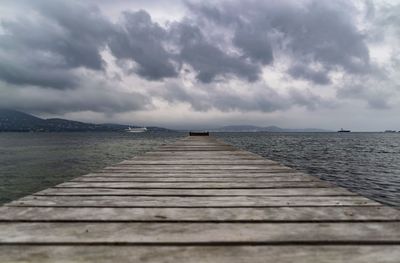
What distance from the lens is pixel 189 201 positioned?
3.41m

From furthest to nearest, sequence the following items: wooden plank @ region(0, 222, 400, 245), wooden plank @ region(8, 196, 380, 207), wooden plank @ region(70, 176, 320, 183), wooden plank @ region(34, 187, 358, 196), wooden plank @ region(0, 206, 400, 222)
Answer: wooden plank @ region(70, 176, 320, 183) < wooden plank @ region(34, 187, 358, 196) < wooden plank @ region(8, 196, 380, 207) < wooden plank @ region(0, 206, 400, 222) < wooden plank @ region(0, 222, 400, 245)

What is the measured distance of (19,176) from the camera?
19.1 metres

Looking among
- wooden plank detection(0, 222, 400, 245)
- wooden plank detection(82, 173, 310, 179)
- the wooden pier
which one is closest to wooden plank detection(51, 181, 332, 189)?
the wooden pier

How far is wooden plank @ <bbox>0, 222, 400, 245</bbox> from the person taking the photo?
2184mm

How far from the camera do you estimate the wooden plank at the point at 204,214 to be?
8.86 ft

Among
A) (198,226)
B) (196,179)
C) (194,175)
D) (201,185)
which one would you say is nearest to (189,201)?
(198,226)

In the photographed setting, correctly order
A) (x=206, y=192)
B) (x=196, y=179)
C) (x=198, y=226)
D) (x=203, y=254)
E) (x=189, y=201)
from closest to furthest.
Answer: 1. (x=203, y=254)
2. (x=198, y=226)
3. (x=189, y=201)
4. (x=206, y=192)
5. (x=196, y=179)

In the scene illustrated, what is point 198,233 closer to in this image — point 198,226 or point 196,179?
point 198,226

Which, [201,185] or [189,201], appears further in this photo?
[201,185]

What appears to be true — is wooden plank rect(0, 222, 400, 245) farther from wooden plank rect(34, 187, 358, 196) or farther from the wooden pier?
wooden plank rect(34, 187, 358, 196)

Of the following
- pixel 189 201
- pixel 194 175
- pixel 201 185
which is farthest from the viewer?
pixel 194 175

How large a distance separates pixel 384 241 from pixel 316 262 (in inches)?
25.8

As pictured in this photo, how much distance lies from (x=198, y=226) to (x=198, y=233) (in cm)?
17

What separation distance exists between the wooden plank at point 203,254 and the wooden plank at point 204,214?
61cm
